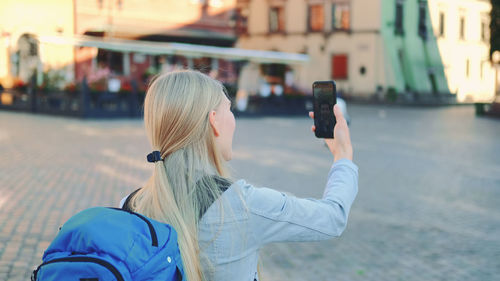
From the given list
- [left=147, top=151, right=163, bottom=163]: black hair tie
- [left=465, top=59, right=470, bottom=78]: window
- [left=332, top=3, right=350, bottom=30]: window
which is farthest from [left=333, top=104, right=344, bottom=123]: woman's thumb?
[left=465, top=59, right=470, bottom=78]: window

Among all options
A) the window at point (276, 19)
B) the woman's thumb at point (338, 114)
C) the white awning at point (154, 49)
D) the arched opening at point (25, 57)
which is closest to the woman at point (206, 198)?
the woman's thumb at point (338, 114)

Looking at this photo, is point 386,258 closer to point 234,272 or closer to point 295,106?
point 234,272

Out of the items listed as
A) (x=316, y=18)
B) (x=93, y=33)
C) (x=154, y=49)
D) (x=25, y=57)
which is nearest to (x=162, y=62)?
(x=154, y=49)

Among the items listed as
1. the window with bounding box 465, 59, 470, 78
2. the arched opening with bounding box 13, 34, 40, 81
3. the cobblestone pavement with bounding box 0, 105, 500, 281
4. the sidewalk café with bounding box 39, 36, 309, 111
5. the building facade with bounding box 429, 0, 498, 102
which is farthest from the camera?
the window with bounding box 465, 59, 470, 78

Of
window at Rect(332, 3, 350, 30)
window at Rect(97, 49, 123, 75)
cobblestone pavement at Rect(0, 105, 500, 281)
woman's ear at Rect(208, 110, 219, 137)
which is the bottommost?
cobblestone pavement at Rect(0, 105, 500, 281)

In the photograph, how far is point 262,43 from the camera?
44.1 metres

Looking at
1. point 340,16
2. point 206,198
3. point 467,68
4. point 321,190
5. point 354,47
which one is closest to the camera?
point 206,198

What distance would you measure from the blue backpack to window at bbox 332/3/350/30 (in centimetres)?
3942

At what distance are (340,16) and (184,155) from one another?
40.0 meters

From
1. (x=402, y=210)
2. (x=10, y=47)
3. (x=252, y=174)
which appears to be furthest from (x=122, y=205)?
(x=10, y=47)

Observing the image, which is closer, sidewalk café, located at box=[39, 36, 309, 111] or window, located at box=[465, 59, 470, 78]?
sidewalk café, located at box=[39, 36, 309, 111]

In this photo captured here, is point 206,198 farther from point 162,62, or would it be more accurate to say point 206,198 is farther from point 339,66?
point 339,66

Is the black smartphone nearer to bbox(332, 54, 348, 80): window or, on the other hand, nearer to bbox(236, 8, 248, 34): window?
bbox(332, 54, 348, 80): window

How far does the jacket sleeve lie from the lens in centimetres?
172
